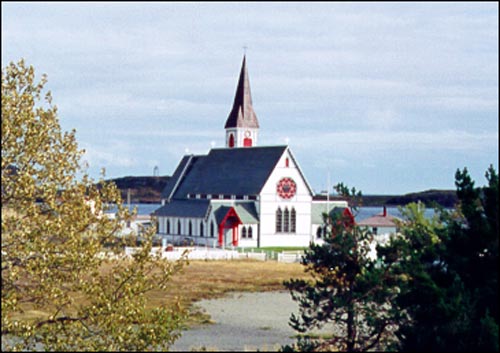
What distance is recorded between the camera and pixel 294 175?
67625mm

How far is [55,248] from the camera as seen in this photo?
14.6 meters

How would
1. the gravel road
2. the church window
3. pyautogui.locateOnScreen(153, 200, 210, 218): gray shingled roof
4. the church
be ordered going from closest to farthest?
the gravel road, the church, pyautogui.locateOnScreen(153, 200, 210, 218): gray shingled roof, the church window

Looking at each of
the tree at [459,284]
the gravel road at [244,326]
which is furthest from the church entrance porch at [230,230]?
the tree at [459,284]

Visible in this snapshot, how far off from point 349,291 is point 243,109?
207 feet

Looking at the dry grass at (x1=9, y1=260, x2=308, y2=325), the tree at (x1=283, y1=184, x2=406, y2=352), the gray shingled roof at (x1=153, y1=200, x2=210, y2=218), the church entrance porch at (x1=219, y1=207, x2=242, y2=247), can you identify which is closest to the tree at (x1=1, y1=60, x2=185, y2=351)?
the tree at (x1=283, y1=184, x2=406, y2=352)

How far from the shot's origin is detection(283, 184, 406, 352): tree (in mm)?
16672

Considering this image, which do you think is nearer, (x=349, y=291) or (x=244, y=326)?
(x=349, y=291)

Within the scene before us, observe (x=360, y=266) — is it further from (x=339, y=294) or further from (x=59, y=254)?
(x=59, y=254)

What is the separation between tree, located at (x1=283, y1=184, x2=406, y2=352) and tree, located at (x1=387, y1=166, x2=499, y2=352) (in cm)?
45

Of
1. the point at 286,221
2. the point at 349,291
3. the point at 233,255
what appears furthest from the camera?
the point at 286,221

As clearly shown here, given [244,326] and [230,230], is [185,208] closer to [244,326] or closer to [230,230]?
[230,230]

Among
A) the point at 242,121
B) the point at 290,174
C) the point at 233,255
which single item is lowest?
the point at 233,255

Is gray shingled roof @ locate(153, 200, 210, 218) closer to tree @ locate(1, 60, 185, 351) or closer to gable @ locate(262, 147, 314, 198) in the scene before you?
gable @ locate(262, 147, 314, 198)

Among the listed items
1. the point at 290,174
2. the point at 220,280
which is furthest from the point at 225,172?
the point at 220,280
